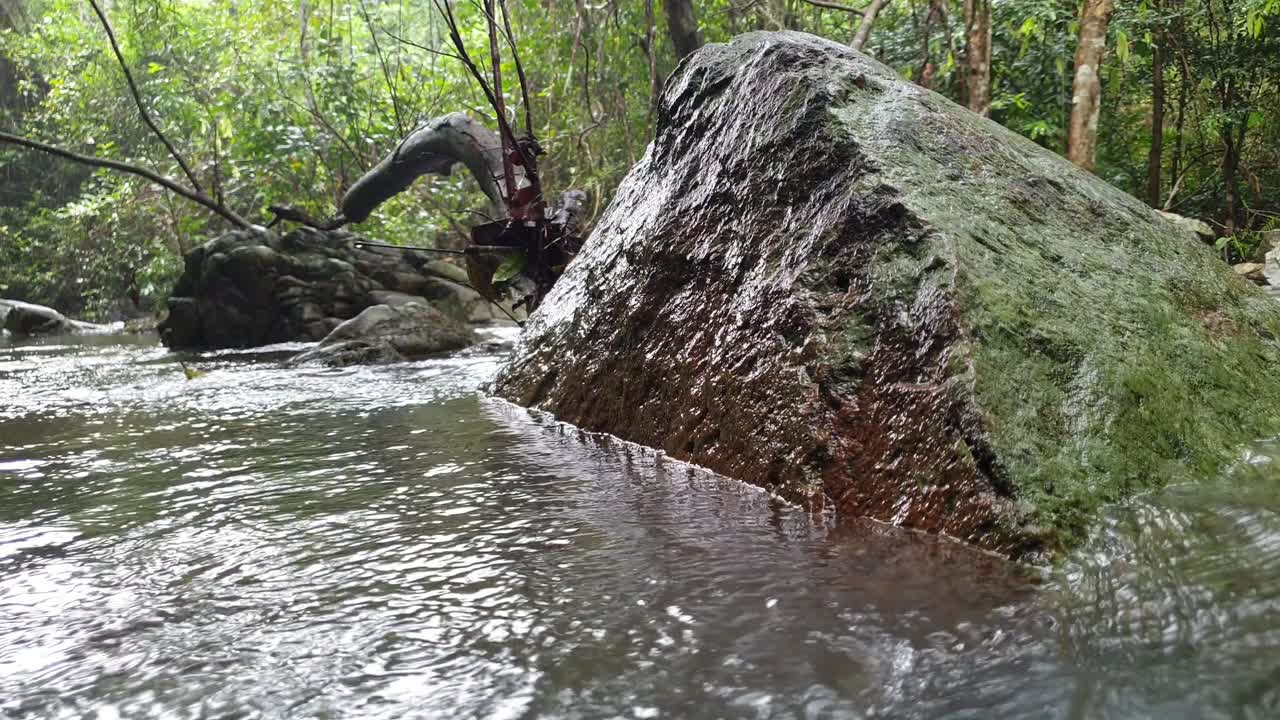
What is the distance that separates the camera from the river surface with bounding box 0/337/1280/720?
88 centimetres

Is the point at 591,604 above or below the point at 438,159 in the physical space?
below

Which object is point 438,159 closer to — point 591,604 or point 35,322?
point 591,604

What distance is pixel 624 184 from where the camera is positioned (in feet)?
11.0

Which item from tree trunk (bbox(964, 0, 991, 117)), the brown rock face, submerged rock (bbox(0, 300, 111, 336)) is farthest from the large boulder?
submerged rock (bbox(0, 300, 111, 336))

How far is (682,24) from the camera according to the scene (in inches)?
244

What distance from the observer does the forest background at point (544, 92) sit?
300 inches

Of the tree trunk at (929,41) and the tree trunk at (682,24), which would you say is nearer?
the tree trunk at (682,24)

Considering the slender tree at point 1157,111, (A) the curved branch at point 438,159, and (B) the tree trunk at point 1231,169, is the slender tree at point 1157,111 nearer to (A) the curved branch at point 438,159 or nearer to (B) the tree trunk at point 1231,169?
(B) the tree trunk at point 1231,169

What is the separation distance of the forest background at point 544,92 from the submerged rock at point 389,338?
911mm

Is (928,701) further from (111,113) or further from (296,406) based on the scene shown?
(111,113)

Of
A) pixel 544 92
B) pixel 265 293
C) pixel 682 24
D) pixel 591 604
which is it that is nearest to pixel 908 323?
pixel 591 604

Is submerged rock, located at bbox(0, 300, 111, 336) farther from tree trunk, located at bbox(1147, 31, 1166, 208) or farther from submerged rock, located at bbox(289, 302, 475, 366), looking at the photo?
tree trunk, located at bbox(1147, 31, 1166, 208)

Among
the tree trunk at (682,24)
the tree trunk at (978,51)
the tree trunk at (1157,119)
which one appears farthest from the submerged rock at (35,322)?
the tree trunk at (1157,119)

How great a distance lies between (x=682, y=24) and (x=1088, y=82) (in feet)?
9.96
